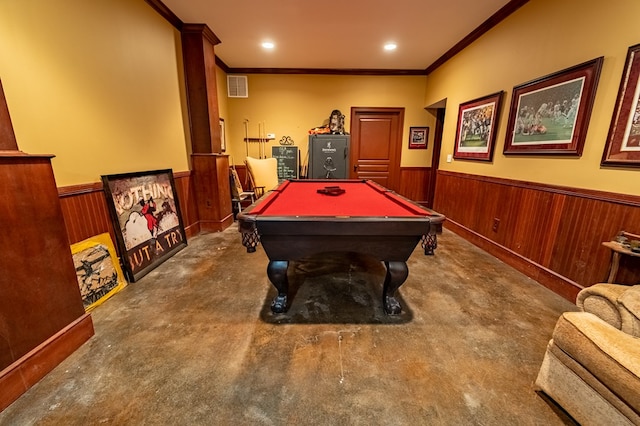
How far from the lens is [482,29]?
3.22m

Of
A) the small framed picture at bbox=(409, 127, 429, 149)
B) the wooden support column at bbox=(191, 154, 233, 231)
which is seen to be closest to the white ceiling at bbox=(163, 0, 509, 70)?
the small framed picture at bbox=(409, 127, 429, 149)

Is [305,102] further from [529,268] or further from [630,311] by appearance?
[630,311]

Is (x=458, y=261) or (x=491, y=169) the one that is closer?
(x=458, y=261)

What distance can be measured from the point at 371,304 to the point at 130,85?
3077 mm

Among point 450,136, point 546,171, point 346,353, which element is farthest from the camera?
point 450,136

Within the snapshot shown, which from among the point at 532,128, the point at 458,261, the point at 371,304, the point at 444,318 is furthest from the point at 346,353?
the point at 532,128

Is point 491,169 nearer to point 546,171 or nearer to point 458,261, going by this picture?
point 546,171

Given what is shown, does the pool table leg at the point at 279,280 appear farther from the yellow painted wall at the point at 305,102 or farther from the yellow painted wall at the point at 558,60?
the yellow painted wall at the point at 305,102

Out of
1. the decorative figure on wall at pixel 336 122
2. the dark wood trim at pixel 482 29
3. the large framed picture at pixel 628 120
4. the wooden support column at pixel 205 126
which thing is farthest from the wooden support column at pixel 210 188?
the large framed picture at pixel 628 120

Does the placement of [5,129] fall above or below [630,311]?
above

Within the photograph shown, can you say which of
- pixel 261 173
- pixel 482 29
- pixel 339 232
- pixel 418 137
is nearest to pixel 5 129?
pixel 339 232

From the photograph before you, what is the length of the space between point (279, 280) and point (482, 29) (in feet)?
12.9

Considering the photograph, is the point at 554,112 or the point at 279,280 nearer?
the point at 279,280

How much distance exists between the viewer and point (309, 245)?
1.69 m
